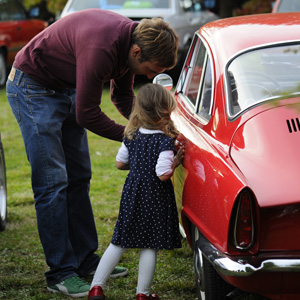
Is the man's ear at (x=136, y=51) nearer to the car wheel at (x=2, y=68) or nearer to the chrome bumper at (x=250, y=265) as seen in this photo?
the chrome bumper at (x=250, y=265)

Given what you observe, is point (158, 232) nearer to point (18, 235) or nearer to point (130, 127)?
point (130, 127)

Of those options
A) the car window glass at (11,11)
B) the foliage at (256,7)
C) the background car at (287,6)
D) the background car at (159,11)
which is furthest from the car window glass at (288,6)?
the foliage at (256,7)

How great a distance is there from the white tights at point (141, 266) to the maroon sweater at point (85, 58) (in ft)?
2.20

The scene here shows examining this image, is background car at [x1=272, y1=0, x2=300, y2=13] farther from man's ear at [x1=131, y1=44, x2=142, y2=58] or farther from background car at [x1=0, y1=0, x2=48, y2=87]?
background car at [x1=0, y1=0, x2=48, y2=87]

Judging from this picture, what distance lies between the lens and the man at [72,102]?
338 centimetres

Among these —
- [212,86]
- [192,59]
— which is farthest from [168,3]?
[212,86]

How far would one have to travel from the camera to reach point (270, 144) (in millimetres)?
2912

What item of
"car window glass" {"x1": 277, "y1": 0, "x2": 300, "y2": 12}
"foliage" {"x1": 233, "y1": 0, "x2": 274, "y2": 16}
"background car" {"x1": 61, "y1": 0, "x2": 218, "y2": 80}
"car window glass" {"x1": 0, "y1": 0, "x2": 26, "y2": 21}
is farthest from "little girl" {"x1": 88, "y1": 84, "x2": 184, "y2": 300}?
"foliage" {"x1": 233, "y1": 0, "x2": 274, "y2": 16}

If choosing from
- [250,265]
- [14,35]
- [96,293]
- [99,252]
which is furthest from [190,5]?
[250,265]

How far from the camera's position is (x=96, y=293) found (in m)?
3.57

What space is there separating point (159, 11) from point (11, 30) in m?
3.18

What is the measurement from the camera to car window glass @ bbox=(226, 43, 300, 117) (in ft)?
10.8

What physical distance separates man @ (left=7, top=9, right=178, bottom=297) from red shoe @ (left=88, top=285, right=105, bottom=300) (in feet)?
0.77

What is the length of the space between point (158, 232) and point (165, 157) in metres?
0.43
